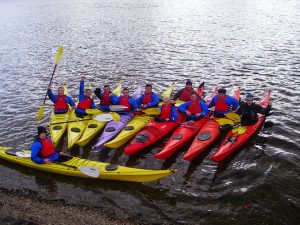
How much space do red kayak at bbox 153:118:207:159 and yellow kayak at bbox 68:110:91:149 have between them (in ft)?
8.60

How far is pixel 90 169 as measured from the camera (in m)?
7.72

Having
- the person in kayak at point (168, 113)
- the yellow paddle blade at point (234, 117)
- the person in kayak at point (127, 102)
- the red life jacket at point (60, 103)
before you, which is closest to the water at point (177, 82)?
the yellow paddle blade at point (234, 117)

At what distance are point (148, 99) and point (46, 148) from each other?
4.13 meters

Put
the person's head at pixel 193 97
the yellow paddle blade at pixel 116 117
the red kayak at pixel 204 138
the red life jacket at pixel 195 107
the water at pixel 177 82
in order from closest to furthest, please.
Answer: the water at pixel 177 82 → the red kayak at pixel 204 138 → the yellow paddle blade at pixel 116 117 → the person's head at pixel 193 97 → the red life jacket at pixel 195 107

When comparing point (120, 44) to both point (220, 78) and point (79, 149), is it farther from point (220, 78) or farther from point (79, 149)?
point (79, 149)

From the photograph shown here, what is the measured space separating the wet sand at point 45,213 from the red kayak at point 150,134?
221 cm

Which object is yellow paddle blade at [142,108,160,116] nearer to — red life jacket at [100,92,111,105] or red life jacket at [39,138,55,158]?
red life jacket at [100,92,111,105]

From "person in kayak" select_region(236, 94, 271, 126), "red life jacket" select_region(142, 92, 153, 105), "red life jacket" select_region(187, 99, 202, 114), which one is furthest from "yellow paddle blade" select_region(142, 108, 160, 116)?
"person in kayak" select_region(236, 94, 271, 126)

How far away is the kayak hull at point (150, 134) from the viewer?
8.87 meters

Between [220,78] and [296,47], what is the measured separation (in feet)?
23.8

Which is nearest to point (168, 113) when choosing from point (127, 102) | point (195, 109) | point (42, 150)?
point (195, 109)

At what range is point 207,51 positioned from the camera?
20.5 m

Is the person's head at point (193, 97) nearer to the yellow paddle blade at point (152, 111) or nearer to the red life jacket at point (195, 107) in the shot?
the red life jacket at point (195, 107)

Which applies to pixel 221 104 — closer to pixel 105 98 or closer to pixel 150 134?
pixel 150 134
